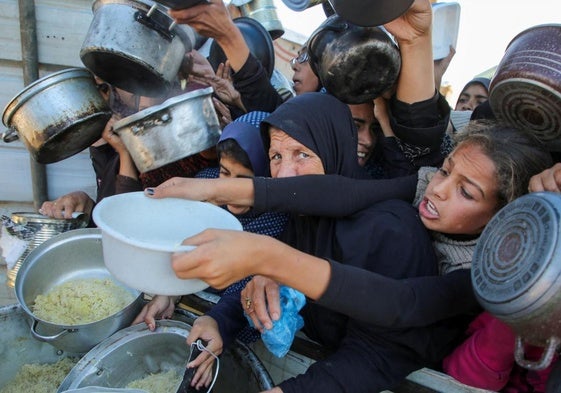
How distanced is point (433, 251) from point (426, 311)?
352 millimetres

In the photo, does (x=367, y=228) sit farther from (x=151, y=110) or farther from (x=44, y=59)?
(x=44, y=59)

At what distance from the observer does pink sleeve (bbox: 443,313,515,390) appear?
128 cm

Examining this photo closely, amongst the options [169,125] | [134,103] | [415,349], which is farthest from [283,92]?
[415,349]

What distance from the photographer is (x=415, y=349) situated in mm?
1429

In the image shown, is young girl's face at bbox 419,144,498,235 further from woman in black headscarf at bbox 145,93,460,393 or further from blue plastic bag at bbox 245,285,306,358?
blue plastic bag at bbox 245,285,306,358

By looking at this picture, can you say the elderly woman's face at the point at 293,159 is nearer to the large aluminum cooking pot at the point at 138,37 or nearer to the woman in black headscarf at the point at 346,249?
the woman in black headscarf at the point at 346,249

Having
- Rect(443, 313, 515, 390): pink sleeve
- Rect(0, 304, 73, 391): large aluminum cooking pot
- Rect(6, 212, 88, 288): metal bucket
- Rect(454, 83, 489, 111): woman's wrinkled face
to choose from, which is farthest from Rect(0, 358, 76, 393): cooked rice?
Rect(454, 83, 489, 111): woman's wrinkled face

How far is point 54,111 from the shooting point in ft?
7.24

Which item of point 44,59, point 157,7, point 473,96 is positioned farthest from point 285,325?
point 473,96

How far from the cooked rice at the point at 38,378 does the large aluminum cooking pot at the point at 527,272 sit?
1.84 m

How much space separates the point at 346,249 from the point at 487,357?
556mm

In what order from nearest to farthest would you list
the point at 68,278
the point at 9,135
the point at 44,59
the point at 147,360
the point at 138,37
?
the point at 147,360 < the point at 138,37 < the point at 68,278 < the point at 9,135 < the point at 44,59

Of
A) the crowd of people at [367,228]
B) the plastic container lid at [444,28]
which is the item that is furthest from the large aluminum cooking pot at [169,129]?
the plastic container lid at [444,28]

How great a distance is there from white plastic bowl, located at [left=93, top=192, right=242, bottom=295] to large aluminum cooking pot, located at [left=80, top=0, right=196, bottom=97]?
2.99 ft
